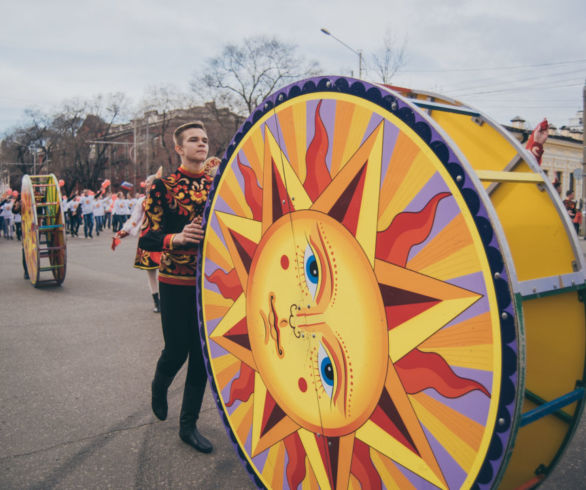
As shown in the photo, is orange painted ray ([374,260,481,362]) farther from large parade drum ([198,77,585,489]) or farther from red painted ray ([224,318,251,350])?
red painted ray ([224,318,251,350])

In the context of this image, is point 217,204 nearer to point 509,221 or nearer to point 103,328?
point 509,221

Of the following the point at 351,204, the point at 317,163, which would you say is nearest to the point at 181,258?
the point at 317,163

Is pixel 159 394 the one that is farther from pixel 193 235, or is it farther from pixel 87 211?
pixel 87 211

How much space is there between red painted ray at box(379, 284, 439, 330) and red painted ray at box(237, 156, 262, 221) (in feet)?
2.55

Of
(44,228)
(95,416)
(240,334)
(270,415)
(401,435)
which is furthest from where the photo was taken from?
(44,228)

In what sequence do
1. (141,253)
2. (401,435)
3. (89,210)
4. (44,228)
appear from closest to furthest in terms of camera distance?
(401,435) → (141,253) → (44,228) → (89,210)

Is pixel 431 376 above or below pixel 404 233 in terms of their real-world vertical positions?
below

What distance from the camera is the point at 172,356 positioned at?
3135mm

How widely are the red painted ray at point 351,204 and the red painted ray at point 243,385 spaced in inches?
37.7

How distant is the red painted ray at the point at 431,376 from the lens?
1510 mm

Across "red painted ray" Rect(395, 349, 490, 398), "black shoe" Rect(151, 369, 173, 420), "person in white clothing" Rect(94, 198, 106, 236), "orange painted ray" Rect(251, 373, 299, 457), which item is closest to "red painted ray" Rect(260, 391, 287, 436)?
"orange painted ray" Rect(251, 373, 299, 457)

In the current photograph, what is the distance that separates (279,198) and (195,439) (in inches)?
71.7

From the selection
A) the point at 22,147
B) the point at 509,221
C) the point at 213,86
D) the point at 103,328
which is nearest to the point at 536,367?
the point at 509,221

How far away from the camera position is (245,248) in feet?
7.81
